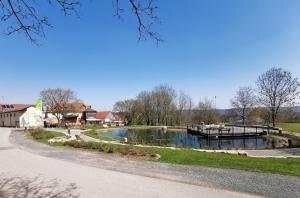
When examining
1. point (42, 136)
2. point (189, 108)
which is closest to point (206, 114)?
point (189, 108)

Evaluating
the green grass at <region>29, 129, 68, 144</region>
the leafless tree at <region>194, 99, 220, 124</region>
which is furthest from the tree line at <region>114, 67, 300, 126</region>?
the green grass at <region>29, 129, 68, 144</region>

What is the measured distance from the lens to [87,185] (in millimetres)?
9242

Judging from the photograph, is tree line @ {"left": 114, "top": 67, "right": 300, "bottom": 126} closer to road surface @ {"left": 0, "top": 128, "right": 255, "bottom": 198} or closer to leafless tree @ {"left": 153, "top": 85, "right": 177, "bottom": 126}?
leafless tree @ {"left": 153, "top": 85, "right": 177, "bottom": 126}

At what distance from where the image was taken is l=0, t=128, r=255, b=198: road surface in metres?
8.14

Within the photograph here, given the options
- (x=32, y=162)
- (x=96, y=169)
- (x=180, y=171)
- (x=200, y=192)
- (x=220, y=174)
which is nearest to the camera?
(x=200, y=192)

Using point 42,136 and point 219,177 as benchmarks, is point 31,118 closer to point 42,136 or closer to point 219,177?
point 42,136

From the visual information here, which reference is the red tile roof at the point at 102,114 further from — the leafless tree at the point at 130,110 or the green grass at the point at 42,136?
the green grass at the point at 42,136

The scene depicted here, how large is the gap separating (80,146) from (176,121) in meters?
65.1

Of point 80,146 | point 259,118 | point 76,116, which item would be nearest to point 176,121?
point 259,118

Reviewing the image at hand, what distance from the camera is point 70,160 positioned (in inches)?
585

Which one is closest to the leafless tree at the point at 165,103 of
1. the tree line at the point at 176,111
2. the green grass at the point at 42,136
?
the tree line at the point at 176,111

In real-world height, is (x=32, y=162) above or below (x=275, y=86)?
below

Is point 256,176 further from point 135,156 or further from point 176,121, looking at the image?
point 176,121

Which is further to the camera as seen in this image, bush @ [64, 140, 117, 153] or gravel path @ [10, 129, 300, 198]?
bush @ [64, 140, 117, 153]
